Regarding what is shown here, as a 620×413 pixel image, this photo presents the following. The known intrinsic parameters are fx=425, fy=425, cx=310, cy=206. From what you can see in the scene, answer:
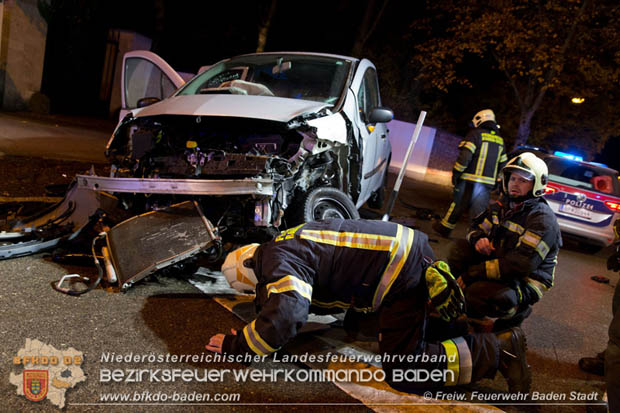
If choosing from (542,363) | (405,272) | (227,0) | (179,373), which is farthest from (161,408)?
(227,0)

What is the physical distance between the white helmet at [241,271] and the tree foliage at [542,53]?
14.4 meters

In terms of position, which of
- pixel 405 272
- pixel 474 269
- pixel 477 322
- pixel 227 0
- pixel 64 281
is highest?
pixel 227 0

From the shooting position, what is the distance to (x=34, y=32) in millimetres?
11164

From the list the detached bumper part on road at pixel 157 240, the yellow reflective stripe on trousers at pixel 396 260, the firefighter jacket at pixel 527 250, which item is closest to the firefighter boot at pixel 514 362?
the firefighter jacket at pixel 527 250

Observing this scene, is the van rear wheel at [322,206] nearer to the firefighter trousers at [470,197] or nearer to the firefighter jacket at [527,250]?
the firefighter jacket at [527,250]

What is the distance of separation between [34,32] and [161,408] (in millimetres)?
12472

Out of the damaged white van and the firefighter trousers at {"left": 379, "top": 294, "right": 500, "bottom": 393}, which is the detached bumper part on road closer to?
the damaged white van

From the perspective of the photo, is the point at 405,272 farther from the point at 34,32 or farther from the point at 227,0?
the point at 227,0

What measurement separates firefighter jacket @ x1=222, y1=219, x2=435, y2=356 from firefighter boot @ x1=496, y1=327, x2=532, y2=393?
67 centimetres

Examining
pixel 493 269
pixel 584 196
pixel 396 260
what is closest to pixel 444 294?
pixel 396 260

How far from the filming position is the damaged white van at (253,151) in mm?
3301

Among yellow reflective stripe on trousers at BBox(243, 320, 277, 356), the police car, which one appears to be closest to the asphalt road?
yellow reflective stripe on trousers at BBox(243, 320, 277, 356)

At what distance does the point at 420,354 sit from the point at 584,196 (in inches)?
241

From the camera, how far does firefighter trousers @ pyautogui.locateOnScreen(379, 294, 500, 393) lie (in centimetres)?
244
